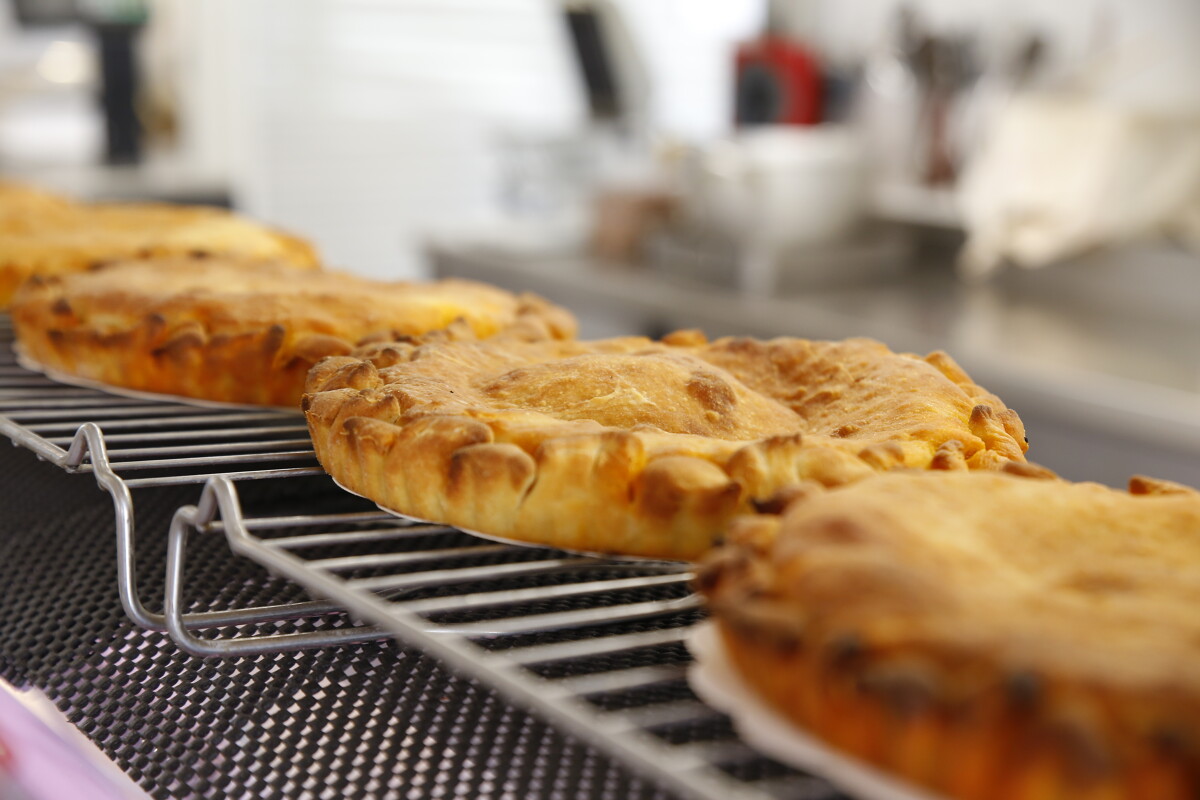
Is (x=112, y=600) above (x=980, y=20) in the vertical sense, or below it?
below

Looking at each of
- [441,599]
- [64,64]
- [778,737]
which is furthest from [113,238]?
[64,64]

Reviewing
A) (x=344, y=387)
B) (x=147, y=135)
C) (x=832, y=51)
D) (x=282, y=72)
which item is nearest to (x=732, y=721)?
(x=344, y=387)

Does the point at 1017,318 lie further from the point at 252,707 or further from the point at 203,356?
the point at 252,707

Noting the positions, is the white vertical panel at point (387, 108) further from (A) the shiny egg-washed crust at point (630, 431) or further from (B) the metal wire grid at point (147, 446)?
(A) the shiny egg-washed crust at point (630, 431)

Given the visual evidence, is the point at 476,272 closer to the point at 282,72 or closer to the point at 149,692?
the point at 282,72

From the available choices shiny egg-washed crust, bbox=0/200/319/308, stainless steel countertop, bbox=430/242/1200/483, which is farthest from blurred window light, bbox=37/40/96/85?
shiny egg-washed crust, bbox=0/200/319/308

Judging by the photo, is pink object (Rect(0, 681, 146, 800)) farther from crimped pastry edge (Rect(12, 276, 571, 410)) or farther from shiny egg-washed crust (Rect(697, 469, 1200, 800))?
shiny egg-washed crust (Rect(697, 469, 1200, 800))
